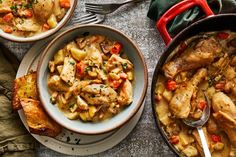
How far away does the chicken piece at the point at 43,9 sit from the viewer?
3889mm

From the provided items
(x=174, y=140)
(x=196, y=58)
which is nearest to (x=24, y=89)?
(x=174, y=140)

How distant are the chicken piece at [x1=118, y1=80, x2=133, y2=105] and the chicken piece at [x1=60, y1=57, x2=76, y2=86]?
34cm

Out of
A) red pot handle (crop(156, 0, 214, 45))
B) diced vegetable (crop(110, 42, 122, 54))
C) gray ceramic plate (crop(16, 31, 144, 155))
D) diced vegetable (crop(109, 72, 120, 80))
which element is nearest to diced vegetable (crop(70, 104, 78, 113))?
gray ceramic plate (crop(16, 31, 144, 155))

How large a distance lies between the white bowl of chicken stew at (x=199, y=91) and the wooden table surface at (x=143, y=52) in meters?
0.27

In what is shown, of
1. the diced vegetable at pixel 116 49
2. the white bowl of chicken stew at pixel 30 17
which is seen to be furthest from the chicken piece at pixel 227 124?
the white bowl of chicken stew at pixel 30 17

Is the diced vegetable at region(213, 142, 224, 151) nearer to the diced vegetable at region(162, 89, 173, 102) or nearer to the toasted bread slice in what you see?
the diced vegetable at region(162, 89, 173, 102)

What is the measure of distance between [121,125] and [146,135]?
32 centimetres

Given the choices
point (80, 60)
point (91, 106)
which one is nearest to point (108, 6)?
point (80, 60)

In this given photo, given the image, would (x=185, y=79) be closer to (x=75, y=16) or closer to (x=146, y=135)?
(x=146, y=135)

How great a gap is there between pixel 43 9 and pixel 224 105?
1.36 m

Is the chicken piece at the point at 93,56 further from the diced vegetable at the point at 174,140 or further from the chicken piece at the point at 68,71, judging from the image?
the diced vegetable at the point at 174,140

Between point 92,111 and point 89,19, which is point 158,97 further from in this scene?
point 89,19

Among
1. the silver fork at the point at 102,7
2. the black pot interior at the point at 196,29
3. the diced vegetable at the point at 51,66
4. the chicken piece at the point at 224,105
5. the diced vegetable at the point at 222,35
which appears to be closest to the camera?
the black pot interior at the point at 196,29

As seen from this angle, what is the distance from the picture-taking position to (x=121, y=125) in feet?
12.4
